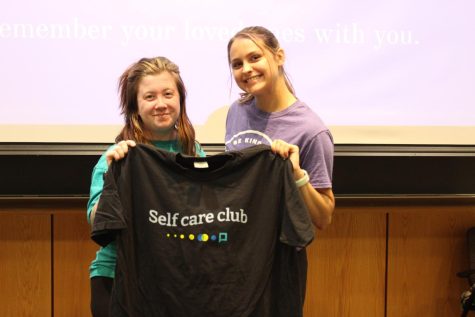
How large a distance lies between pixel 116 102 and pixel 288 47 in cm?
89

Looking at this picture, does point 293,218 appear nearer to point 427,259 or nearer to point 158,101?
point 158,101

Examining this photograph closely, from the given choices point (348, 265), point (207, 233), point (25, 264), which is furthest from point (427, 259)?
point (25, 264)

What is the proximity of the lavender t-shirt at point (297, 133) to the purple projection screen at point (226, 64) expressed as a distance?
72cm

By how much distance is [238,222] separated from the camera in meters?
1.50

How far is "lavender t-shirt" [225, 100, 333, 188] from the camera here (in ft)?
5.07

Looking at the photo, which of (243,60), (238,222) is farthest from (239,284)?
(243,60)

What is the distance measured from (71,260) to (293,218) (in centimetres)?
150

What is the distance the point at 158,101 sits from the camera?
152 cm

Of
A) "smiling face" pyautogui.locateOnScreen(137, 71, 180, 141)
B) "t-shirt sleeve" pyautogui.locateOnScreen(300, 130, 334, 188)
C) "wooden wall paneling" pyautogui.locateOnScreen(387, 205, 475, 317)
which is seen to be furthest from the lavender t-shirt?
"wooden wall paneling" pyautogui.locateOnScreen(387, 205, 475, 317)

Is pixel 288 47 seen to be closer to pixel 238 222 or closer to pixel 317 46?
pixel 317 46

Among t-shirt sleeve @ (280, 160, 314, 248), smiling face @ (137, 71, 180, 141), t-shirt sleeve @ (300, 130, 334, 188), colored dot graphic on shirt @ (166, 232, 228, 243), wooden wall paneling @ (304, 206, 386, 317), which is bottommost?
wooden wall paneling @ (304, 206, 386, 317)

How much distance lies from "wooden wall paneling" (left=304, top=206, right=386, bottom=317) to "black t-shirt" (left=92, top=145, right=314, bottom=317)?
3.80 feet

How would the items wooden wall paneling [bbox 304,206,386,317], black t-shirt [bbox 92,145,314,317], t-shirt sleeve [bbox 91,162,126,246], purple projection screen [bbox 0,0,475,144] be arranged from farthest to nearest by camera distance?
wooden wall paneling [bbox 304,206,386,317] → purple projection screen [bbox 0,0,475,144] → black t-shirt [bbox 92,145,314,317] → t-shirt sleeve [bbox 91,162,126,246]

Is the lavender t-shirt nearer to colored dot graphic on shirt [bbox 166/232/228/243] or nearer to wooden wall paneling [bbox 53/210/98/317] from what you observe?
colored dot graphic on shirt [bbox 166/232/228/243]
